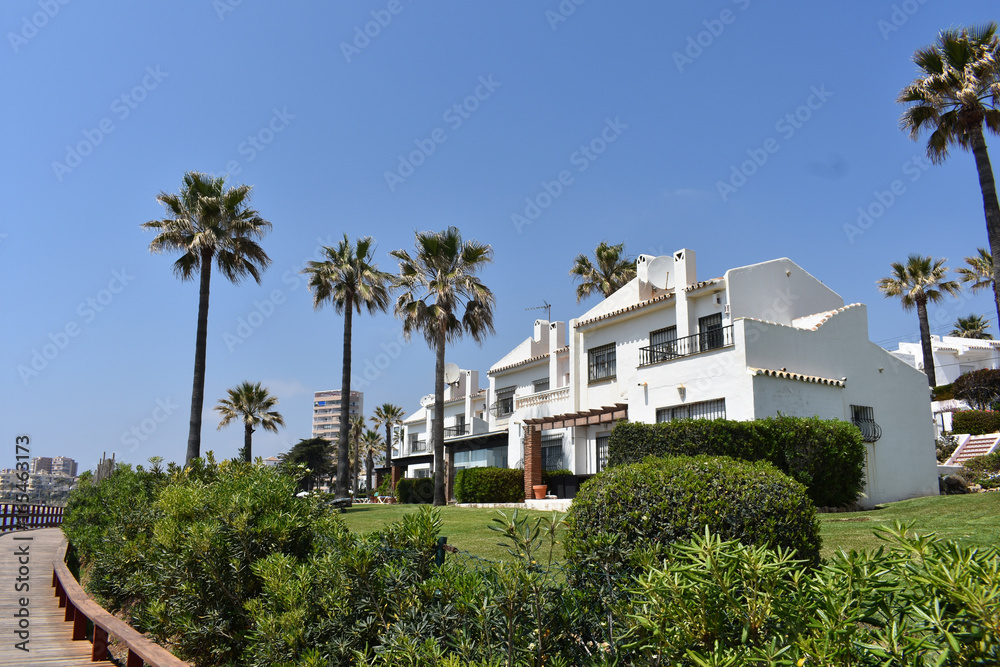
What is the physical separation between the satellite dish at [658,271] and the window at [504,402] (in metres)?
12.4

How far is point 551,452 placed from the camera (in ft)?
96.2

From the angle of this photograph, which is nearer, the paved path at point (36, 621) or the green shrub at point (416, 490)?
the paved path at point (36, 621)

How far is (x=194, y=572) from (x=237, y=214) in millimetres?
23968

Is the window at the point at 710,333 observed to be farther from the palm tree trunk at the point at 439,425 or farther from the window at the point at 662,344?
the palm tree trunk at the point at 439,425

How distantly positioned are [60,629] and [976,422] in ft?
133

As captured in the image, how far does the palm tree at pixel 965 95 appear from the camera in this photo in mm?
19484

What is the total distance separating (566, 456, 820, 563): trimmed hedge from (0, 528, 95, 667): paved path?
19.9 feet

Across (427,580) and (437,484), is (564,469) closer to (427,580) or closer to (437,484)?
(437,484)

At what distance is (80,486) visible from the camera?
58.9ft

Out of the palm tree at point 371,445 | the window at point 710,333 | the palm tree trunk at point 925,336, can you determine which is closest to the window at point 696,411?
the window at point 710,333

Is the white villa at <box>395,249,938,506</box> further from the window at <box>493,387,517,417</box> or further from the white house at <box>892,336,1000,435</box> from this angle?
the white house at <box>892,336,1000,435</box>

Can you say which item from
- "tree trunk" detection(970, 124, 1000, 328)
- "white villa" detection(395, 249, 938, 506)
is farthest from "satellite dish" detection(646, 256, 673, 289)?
"tree trunk" detection(970, 124, 1000, 328)

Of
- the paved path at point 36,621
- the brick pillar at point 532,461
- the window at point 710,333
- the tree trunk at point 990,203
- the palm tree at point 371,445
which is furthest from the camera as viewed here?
the palm tree at point 371,445

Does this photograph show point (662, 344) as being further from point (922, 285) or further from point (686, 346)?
point (922, 285)
